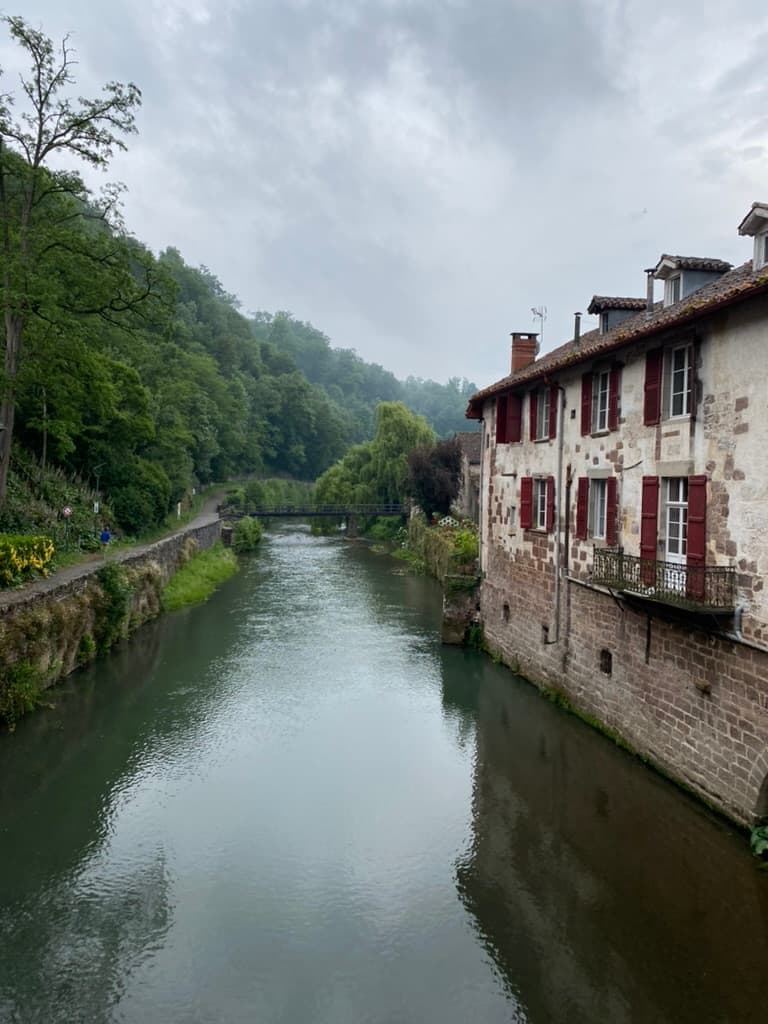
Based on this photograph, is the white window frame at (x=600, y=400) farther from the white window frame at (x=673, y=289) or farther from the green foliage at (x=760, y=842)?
the green foliage at (x=760, y=842)

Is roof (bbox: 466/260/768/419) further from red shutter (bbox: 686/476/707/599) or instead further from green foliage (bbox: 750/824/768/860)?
green foliage (bbox: 750/824/768/860)

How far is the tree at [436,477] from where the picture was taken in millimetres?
41438

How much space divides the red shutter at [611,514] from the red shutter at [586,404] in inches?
55.6

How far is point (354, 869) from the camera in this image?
9500 mm

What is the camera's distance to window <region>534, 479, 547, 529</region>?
17000 millimetres

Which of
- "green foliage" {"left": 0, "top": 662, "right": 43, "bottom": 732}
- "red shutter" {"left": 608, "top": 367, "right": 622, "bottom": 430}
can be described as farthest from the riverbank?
"red shutter" {"left": 608, "top": 367, "right": 622, "bottom": 430}

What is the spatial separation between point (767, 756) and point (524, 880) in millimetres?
3412

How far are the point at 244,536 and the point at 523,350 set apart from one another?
28.5 m

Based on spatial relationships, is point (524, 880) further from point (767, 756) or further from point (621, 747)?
point (621, 747)

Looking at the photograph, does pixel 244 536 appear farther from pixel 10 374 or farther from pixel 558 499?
pixel 558 499

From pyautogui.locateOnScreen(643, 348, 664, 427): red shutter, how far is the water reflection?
19.1 feet

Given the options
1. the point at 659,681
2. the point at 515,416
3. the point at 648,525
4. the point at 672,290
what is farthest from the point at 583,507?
the point at 515,416

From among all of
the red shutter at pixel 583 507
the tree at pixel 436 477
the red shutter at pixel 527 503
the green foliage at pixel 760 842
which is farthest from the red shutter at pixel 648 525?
the tree at pixel 436 477

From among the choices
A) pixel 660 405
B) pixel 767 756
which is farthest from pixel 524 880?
pixel 660 405
